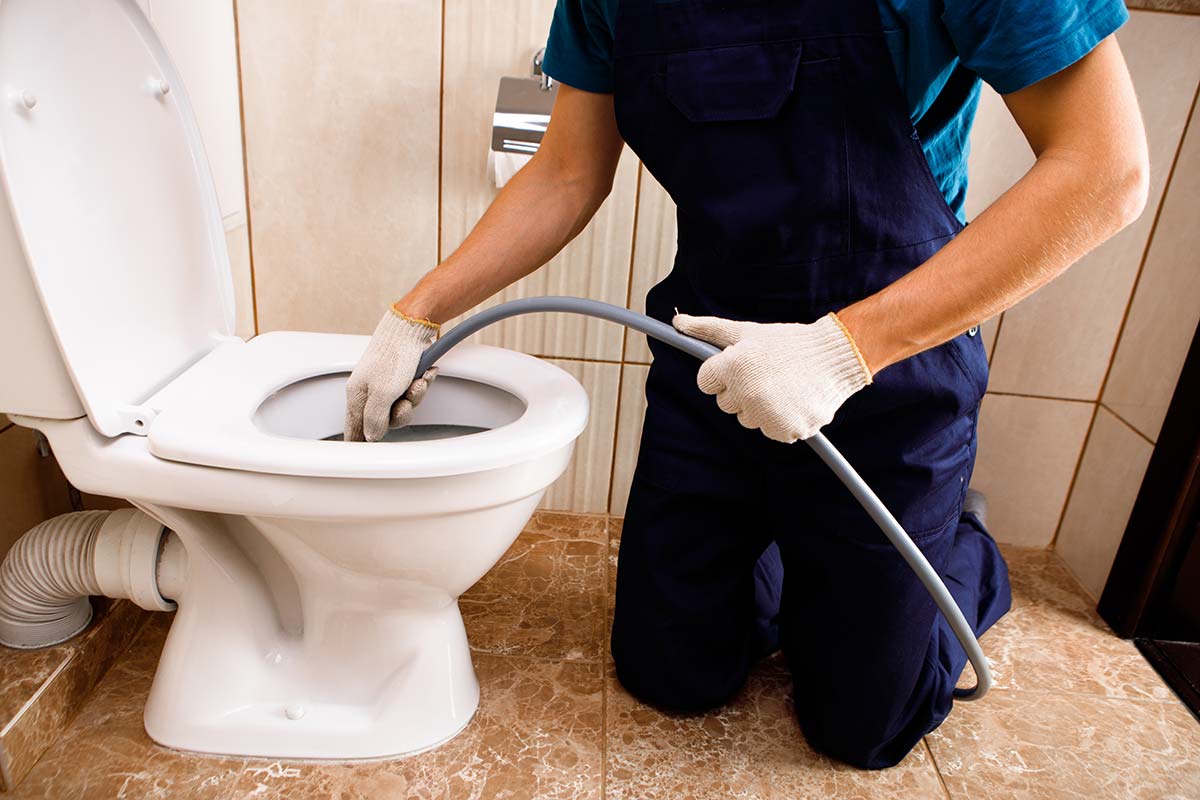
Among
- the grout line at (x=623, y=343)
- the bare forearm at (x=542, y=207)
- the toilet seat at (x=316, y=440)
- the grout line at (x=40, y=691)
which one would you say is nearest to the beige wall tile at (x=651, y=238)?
the grout line at (x=623, y=343)

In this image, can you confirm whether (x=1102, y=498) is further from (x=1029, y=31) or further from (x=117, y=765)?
(x=117, y=765)

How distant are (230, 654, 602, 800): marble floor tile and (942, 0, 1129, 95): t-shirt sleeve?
0.79 m

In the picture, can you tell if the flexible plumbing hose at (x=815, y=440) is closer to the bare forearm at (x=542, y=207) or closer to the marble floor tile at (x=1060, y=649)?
the bare forearm at (x=542, y=207)

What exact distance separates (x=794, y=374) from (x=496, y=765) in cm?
55

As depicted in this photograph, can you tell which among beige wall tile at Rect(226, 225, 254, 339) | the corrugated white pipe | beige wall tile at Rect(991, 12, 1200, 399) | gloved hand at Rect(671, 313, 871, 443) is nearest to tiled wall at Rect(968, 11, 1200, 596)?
beige wall tile at Rect(991, 12, 1200, 399)

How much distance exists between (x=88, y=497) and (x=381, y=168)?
59cm

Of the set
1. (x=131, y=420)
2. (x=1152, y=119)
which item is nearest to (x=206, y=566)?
(x=131, y=420)

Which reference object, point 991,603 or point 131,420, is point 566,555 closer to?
point 991,603

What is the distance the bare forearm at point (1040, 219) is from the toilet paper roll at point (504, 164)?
1.94ft

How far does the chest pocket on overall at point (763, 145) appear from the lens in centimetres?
78

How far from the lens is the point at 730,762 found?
101cm

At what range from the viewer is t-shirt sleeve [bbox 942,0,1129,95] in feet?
2.16

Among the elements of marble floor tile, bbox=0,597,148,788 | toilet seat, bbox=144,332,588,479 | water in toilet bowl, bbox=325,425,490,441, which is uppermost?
toilet seat, bbox=144,332,588,479

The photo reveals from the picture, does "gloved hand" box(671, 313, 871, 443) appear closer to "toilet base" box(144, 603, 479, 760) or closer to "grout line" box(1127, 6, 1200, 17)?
"toilet base" box(144, 603, 479, 760)
